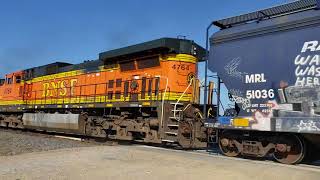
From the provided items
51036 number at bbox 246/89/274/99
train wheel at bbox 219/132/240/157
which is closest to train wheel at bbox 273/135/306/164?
51036 number at bbox 246/89/274/99

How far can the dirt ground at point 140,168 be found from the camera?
8352mm

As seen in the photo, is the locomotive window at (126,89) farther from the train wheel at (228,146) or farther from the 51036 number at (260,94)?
the 51036 number at (260,94)

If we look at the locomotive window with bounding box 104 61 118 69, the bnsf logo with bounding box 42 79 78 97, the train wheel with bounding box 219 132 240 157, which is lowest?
the train wheel with bounding box 219 132 240 157

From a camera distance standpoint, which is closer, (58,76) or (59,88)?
(59,88)

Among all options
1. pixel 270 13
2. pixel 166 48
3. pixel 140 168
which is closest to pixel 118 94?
pixel 166 48

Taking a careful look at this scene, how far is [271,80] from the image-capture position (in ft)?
34.1

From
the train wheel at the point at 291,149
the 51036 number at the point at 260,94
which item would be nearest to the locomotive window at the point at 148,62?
Answer: the 51036 number at the point at 260,94

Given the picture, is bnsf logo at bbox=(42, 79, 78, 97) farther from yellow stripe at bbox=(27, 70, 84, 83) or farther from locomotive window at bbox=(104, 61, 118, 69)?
locomotive window at bbox=(104, 61, 118, 69)

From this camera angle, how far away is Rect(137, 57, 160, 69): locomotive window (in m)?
16.2

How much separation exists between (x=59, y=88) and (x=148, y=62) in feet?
25.2

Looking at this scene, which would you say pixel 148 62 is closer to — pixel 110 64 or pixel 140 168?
pixel 110 64

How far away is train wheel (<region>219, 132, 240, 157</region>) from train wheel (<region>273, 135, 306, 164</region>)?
1.42 metres

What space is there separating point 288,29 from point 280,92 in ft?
5.03

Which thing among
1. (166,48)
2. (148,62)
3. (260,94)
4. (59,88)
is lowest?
(260,94)
